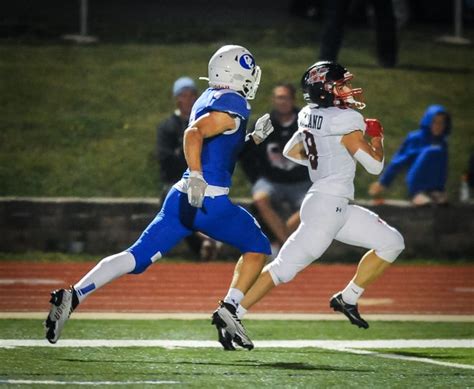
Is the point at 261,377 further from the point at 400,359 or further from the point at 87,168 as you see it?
the point at 87,168

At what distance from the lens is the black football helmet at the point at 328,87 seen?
9.57 meters

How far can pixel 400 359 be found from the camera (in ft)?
29.9

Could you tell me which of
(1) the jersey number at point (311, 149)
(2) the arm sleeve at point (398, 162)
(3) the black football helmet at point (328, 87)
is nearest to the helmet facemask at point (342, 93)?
(3) the black football helmet at point (328, 87)

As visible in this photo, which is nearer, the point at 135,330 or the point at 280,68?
the point at 135,330

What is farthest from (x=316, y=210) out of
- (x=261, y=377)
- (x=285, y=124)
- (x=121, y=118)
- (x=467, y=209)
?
(x=121, y=118)

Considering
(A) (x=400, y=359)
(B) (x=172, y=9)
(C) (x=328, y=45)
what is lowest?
(B) (x=172, y=9)

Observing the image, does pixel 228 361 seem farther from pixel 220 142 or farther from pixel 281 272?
pixel 220 142

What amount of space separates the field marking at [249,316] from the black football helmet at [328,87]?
2.35 meters

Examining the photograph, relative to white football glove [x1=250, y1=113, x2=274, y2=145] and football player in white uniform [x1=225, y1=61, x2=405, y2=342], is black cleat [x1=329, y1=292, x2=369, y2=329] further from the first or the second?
white football glove [x1=250, y1=113, x2=274, y2=145]

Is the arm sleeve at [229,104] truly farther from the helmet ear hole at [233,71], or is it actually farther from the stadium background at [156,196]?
the stadium background at [156,196]

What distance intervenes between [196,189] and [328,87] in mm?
1323

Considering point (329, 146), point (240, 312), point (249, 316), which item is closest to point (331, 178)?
point (329, 146)

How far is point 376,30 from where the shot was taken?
835 inches

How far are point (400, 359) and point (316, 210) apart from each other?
3.51 feet
